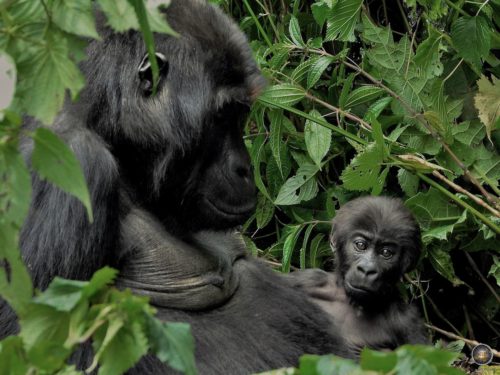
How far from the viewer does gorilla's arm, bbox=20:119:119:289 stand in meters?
2.16

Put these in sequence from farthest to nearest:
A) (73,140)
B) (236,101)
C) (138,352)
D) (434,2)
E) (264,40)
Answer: (264,40) → (434,2) → (236,101) → (73,140) → (138,352)

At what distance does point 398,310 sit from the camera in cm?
347

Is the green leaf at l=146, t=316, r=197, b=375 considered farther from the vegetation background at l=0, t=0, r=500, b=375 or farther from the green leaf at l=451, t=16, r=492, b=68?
the green leaf at l=451, t=16, r=492, b=68

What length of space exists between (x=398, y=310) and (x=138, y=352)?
2436mm

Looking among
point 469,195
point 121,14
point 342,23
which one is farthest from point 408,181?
point 121,14

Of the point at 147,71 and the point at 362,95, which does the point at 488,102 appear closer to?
the point at 362,95

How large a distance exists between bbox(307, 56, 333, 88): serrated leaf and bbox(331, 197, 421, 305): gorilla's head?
0.49m

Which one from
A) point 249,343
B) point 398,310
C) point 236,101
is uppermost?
point 236,101

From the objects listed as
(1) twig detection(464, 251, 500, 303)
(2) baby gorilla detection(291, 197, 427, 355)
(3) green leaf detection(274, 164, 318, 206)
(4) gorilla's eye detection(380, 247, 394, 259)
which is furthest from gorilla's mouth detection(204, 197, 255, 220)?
(1) twig detection(464, 251, 500, 303)

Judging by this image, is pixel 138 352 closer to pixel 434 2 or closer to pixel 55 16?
pixel 55 16

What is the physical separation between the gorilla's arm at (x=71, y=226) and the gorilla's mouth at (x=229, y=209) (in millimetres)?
291

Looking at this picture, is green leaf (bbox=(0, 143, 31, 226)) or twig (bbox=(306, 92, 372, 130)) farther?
twig (bbox=(306, 92, 372, 130))

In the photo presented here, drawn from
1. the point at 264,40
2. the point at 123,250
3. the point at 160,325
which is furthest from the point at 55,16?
the point at 264,40

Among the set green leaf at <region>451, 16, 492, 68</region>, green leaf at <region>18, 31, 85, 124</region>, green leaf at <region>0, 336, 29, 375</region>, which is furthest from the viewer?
green leaf at <region>451, 16, 492, 68</region>
